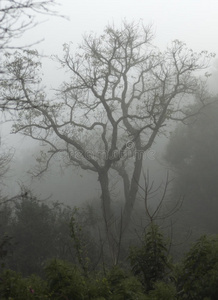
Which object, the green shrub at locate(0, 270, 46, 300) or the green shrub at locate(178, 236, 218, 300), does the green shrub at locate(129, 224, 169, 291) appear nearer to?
the green shrub at locate(178, 236, 218, 300)

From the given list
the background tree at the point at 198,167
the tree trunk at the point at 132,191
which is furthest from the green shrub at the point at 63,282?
the background tree at the point at 198,167

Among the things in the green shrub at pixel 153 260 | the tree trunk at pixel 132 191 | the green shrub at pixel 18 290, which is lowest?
the green shrub at pixel 18 290

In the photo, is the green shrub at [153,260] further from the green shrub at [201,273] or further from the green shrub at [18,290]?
the green shrub at [18,290]

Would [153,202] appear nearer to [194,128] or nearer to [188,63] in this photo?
[194,128]

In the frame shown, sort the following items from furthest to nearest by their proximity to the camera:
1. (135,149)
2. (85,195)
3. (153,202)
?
(85,195) → (153,202) → (135,149)

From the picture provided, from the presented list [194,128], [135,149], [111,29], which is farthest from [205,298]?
[194,128]

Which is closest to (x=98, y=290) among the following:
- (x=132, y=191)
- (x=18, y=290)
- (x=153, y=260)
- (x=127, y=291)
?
(x=127, y=291)

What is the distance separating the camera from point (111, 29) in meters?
15.4

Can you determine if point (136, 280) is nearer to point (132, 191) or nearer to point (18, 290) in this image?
point (18, 290)

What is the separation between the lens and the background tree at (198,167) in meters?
18.7

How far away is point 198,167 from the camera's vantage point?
2003 cm

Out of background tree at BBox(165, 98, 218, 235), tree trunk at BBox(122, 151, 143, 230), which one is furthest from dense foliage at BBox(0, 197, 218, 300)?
background tree at BBox(165, 98, 218, 235)

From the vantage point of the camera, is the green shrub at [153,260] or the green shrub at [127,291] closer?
the green shrub at [127,291]

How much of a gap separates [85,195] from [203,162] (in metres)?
16.2
